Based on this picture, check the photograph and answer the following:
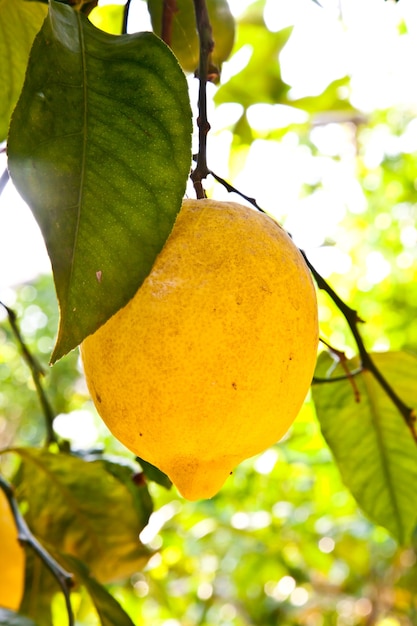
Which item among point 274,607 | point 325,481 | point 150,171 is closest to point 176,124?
point 150,171

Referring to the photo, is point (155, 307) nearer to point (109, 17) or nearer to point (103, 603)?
point (103, 603)

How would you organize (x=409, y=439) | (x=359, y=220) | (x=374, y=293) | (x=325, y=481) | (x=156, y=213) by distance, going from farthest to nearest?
1. (x=359, y=220)
2. (x=374, y=293)
3. (x=325, y=481)
4. (x=409, y=439)
5. (x=156, y=213)

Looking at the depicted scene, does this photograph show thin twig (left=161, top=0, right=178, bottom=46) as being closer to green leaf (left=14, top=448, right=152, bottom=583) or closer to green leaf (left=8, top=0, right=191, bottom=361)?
green leaf (left=8, top=0, right=191, bottom=361)

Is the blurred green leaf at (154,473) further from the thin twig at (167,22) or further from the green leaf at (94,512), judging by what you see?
the thin twig at (167,22)

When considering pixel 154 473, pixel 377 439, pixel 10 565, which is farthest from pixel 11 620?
pixel 377 439

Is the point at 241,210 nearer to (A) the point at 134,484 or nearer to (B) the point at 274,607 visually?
(A) the point at 134,484

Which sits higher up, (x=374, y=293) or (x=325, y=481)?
(x=374, y=293)
